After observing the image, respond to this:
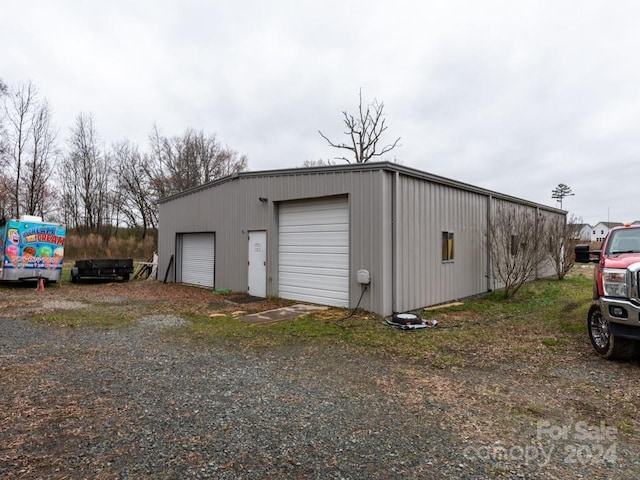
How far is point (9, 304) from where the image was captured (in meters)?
9.38

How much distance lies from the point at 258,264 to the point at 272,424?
799 centimetres

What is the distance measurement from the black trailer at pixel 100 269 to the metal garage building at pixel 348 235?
13.8 feet

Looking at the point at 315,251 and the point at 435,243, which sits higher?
the point at 435,243

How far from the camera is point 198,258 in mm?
13898

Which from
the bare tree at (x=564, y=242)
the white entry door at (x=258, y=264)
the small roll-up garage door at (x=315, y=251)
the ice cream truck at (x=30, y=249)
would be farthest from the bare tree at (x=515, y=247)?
the ice cream truck at (x=30, y=249)

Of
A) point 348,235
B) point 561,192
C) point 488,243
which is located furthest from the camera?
point 561,192

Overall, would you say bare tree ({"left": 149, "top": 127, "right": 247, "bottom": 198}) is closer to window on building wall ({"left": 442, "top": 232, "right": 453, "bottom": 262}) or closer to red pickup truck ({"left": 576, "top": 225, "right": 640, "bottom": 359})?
window on building wall ({"left": 442, "top": 232, "right": 453, "bottom": 262})

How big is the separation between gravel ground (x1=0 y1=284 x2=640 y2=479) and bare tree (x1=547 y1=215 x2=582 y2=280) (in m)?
12.9

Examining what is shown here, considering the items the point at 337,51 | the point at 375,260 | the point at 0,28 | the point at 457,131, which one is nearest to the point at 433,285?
the point at 375,260

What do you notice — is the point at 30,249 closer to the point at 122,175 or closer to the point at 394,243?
the point at 394,243

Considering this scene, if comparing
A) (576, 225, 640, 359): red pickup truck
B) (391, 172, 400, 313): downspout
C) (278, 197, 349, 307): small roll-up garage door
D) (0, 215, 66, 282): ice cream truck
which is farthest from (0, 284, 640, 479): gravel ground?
(0, 215, 66, 282): ice cream truck

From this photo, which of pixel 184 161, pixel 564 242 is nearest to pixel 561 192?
pixel 564 242

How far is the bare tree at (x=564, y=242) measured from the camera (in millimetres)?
15172

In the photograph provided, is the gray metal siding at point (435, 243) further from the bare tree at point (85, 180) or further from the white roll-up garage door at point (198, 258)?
the bare tree at point (85, 180)
